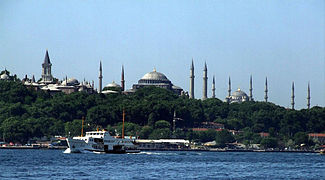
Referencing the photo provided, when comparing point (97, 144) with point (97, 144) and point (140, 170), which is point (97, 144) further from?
point (140, 170)

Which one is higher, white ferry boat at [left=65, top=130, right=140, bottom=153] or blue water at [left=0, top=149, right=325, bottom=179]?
white ferry boat at [left=65, top=130, right=140, bottom=153]

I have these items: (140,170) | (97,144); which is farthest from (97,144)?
(140,170)

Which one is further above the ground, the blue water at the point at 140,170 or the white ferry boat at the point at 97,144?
the white ferry boat at the point at 97,144

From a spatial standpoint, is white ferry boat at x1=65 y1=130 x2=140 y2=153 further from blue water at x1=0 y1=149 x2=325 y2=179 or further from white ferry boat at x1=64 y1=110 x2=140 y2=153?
blue water at x1=0 y1=149 x2=325 y2=179

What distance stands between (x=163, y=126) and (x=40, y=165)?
89.2 metres

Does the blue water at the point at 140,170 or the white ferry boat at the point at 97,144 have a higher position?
the white ferry boat at the point at 97,144

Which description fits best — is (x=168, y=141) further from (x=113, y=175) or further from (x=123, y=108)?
(x=113, y=175)

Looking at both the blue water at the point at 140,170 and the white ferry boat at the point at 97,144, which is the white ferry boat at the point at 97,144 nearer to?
the white ferry boat at the point at 97,144

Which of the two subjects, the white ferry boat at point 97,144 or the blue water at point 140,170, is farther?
the white ferry boat at point 97,144

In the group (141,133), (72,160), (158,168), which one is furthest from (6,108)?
(158,168)

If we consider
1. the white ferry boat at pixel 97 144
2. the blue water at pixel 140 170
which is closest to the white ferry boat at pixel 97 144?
the white ferry boat at pixel 97 144

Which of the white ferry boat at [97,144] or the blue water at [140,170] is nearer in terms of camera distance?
the blue water at [140,170]

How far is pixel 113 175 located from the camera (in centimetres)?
8631

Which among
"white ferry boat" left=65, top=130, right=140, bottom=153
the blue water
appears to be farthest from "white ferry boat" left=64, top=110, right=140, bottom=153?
the blue water
